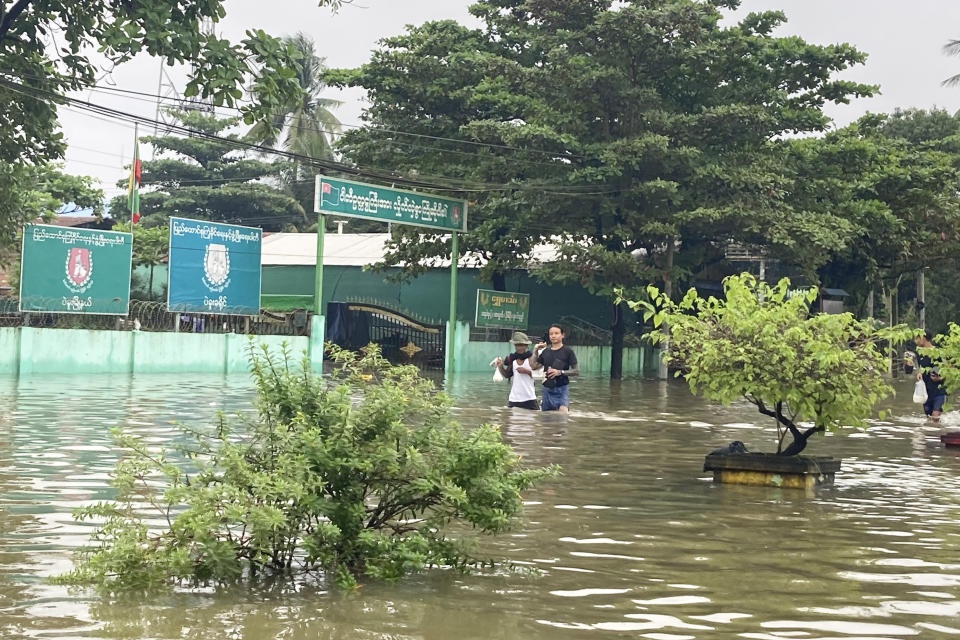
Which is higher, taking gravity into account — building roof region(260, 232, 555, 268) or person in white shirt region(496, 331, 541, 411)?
building roof region(260, 232, 555, 268)

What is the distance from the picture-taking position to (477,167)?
37438 millimetres

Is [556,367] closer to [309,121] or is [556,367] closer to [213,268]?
[213,268]

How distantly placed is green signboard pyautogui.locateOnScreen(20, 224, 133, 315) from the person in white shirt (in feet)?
39.5

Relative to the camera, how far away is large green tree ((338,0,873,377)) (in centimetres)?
3441

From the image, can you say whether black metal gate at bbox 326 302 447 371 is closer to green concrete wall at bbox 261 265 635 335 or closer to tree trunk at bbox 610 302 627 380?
green concrete wall at bbox 261 265 635 335

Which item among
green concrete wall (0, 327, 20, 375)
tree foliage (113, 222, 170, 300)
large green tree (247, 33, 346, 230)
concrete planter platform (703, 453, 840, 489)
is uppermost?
large green tree (247, 33, 346, 230)

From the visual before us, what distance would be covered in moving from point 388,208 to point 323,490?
27.1 meters

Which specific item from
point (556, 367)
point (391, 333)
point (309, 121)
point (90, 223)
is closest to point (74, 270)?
point (556, 367)

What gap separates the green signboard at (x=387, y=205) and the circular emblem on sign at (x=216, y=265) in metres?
2.61

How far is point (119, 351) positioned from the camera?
27.9 m

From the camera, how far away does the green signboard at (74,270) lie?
84.7ft

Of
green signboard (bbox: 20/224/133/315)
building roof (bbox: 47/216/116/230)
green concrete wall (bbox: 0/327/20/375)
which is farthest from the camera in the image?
building roof (bbox: 47/216/116/230)

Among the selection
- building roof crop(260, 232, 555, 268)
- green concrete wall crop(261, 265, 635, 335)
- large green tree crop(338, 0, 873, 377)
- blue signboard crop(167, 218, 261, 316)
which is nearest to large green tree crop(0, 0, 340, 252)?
blue signboard crop(167, 218, 261, 316)

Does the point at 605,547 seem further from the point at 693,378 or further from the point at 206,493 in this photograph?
the point at 693,378
